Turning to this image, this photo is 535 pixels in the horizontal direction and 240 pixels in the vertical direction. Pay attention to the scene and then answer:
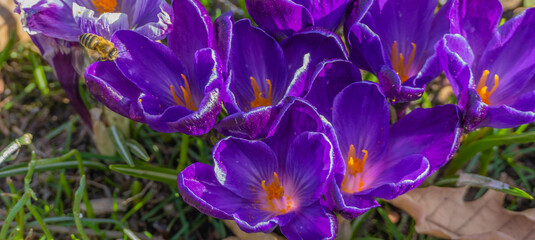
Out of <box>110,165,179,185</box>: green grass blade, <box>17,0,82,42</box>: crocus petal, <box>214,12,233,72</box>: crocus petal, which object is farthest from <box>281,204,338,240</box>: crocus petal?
<box>17,0,82,42</box>: crocus petal

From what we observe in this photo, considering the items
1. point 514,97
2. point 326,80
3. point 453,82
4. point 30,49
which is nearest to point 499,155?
point 514,97

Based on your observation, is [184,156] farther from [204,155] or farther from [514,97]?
[514,97]

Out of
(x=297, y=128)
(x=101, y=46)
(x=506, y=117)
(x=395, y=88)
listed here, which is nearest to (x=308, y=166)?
(x=297, y=128)

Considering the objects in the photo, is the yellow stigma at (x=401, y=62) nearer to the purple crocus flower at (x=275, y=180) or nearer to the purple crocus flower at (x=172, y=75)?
the purple crocus flower at (x=275, y=180)

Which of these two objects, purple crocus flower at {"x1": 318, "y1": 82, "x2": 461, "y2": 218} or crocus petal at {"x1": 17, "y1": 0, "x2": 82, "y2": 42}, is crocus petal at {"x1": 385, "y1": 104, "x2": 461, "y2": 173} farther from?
crocus petal at {"x1": 17, "y1": 0, "x2": 82, "y2": 42}

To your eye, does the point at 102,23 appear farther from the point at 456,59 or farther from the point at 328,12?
the point at 456,59

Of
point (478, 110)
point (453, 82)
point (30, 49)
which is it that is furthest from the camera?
point (30, 49)
